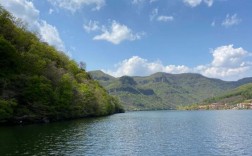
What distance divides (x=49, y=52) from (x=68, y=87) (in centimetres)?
3183

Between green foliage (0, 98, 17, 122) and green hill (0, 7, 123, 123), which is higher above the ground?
green hill (0, 7, 123, 123)

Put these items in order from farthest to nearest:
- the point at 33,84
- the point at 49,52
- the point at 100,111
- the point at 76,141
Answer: the point at 100,111 → the point at 49,52 → the point at 33,84 → the point at 76,141

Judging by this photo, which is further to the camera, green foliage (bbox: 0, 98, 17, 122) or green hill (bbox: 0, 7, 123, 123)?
green hill (bbox: 0, 7, 123, 123)

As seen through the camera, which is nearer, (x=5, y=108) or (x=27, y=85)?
(x=5, y=108)

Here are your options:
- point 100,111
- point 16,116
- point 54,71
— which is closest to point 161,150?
point 16,116

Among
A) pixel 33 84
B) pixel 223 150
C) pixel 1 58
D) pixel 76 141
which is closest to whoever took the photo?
pixel 223 150

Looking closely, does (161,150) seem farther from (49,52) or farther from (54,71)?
(49,52)

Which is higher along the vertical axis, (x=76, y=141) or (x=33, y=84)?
(x=33, y=84)

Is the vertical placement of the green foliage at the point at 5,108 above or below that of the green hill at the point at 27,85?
below

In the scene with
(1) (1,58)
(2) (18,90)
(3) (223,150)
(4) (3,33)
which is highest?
(4) (3,33)

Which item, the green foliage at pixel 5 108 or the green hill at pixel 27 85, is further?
the green hill at pixel 27 85

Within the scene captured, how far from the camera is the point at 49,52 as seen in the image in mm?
152250

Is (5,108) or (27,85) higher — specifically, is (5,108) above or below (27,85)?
below

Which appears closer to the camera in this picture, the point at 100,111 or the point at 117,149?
the point at 117,149
